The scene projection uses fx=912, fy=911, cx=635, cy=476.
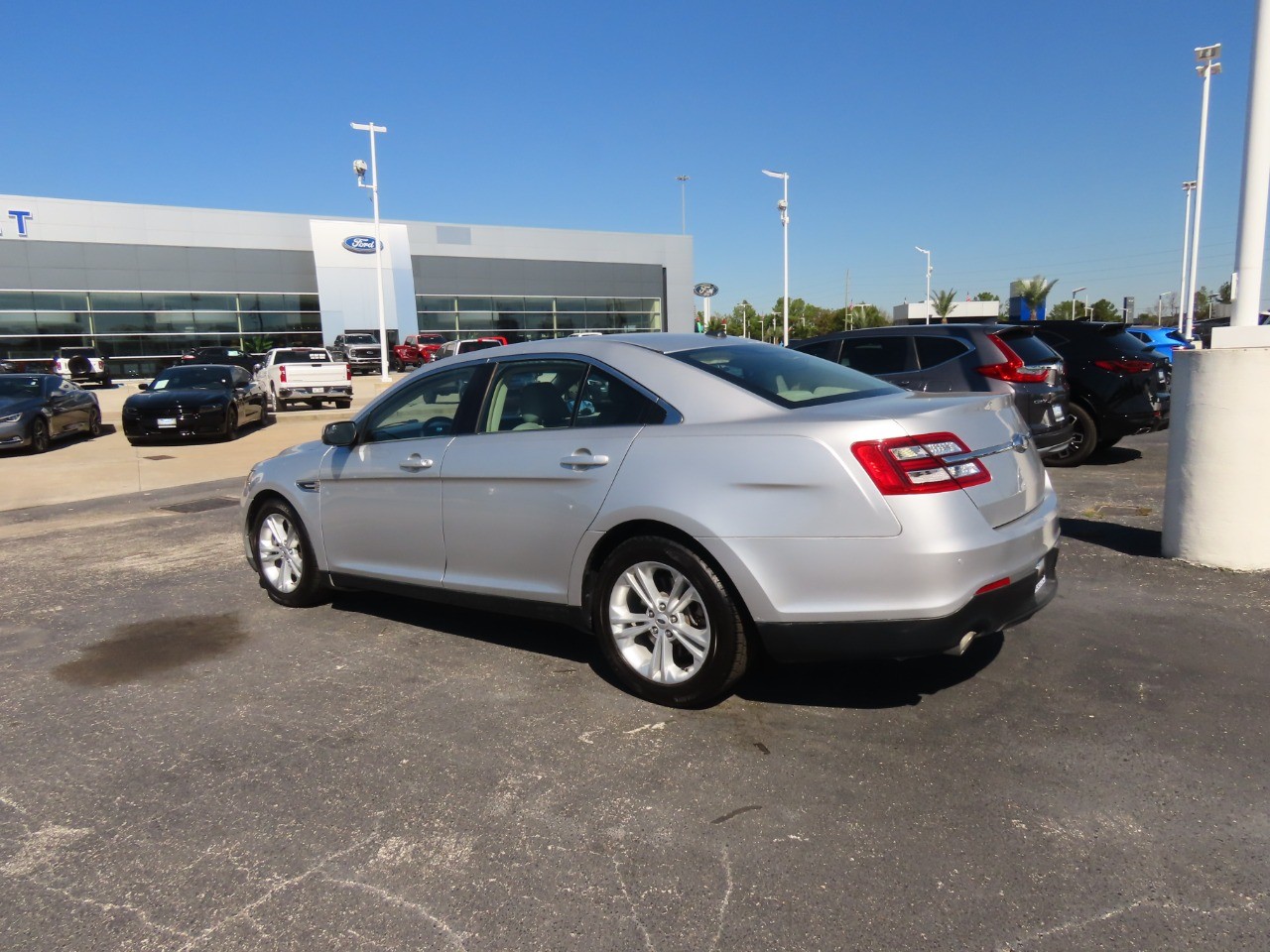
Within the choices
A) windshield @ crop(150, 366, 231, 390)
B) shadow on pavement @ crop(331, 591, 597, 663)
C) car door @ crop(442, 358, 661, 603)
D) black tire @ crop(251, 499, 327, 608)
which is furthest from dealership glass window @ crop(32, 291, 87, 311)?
car door @ crop(442, 358, 661, 603)

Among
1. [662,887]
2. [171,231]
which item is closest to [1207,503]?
[662,887]

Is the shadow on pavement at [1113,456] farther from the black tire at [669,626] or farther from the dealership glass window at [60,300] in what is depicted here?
the dealership glass window at [60,300]

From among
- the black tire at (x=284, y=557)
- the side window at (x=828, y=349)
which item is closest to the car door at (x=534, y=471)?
the black tire at (x=284, y=557)

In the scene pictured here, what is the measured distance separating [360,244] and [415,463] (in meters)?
45.6

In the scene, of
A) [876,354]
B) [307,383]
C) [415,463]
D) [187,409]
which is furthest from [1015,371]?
[307,383]

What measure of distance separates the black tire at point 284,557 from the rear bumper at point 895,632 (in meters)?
3.17

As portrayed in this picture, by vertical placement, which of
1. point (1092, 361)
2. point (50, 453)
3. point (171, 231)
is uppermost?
point (171, 231)

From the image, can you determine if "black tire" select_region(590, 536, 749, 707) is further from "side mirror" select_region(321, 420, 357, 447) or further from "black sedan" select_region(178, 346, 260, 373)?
"black sedan" select_region(178, 346, 260, 373)

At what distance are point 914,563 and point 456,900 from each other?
1.91m

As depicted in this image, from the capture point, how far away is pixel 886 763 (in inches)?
133

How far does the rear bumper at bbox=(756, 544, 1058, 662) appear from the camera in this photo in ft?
11.1

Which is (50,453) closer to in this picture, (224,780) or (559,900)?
(224,780)

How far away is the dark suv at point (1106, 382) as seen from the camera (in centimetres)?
1019

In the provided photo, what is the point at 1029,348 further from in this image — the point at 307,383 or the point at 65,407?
the point at 307,383
